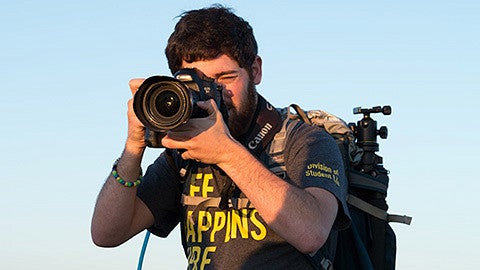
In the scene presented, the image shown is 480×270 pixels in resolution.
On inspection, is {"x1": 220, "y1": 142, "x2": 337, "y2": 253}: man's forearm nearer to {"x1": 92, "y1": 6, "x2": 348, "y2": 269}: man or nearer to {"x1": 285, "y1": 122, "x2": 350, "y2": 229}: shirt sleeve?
{"x1": 92, "y1": 6, "x2": 348, "y2": 269}: man

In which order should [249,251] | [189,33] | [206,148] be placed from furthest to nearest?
1. [189,33]
2. [249,251]
3. [206,148]

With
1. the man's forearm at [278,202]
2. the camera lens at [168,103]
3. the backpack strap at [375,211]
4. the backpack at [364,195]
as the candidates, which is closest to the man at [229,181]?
the man's forearm at [278,202]

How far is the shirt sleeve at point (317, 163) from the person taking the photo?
6367 mm

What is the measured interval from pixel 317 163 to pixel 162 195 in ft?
3.86

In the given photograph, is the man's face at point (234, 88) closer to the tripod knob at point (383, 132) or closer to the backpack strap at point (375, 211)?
the backpack strap at point (375, 211)

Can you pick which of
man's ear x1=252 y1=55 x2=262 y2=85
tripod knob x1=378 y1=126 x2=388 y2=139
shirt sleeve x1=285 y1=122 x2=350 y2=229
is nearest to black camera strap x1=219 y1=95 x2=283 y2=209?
shirt sleeve x1=285 y1=122 x2=350 y2=229

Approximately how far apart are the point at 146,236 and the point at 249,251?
980mm

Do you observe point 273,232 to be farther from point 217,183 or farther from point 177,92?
point 177,92

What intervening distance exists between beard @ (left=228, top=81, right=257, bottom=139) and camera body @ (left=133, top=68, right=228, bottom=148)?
1.22ft

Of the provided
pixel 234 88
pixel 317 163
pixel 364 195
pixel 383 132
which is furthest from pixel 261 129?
pixel 383 132

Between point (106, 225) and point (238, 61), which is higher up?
point (238, 61)

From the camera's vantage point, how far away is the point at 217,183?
671 centimetres

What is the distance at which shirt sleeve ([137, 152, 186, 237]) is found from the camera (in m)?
6.96

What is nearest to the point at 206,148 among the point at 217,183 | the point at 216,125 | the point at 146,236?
the point at 216,125
